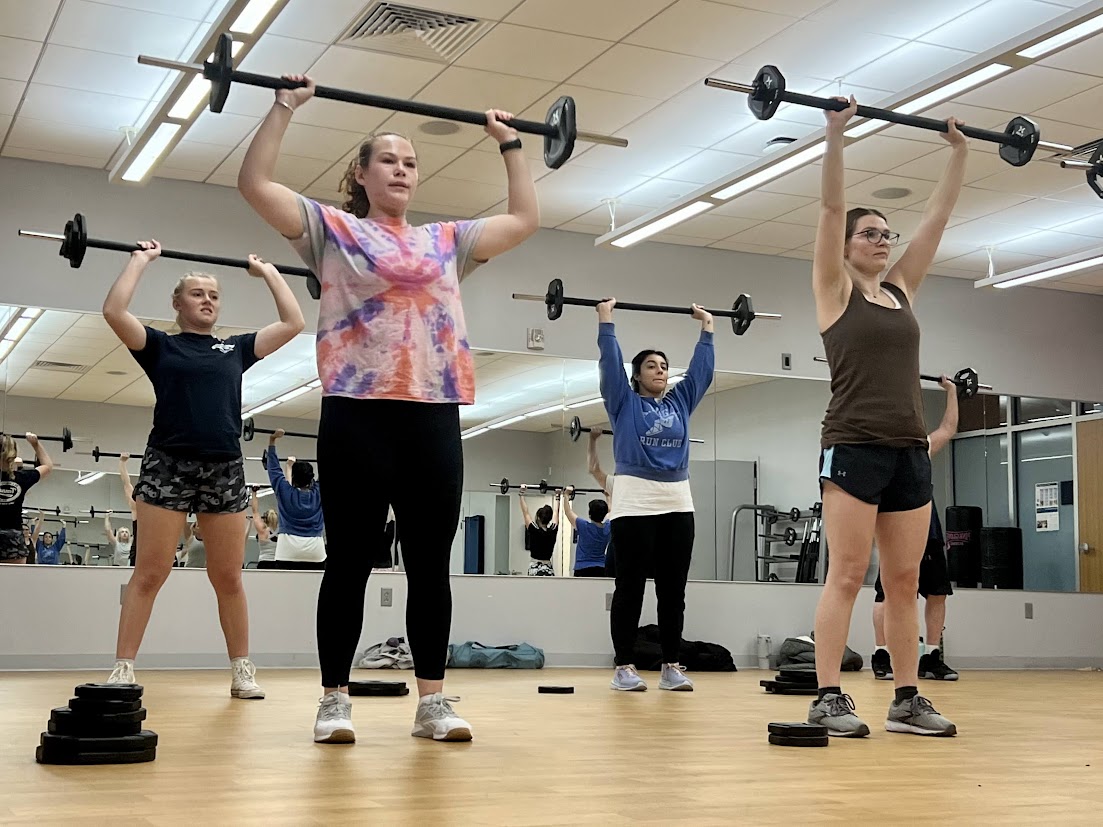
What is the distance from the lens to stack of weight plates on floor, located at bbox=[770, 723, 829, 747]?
9.55 ft

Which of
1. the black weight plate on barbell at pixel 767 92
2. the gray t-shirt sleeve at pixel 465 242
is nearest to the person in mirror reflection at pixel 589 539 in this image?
the black weight plate on barbell at pixel 767 92

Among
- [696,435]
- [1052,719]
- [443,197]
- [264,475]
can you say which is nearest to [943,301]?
[696,435]

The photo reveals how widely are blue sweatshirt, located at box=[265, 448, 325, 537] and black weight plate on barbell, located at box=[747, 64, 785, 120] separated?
4.23 metres

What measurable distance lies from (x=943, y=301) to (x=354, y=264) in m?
7.47

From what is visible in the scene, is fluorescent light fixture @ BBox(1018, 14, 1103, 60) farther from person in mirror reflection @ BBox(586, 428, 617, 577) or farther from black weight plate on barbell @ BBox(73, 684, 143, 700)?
black weight plate on barbell @ BBox(73, 684, 143, 700)

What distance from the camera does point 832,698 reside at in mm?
3189

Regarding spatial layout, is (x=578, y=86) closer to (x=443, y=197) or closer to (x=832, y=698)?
(x=443, y=197)

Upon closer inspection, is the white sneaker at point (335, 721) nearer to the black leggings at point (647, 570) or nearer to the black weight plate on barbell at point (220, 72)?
the black weight plate on barbell at point (220, 72)

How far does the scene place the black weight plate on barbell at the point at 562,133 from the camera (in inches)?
121

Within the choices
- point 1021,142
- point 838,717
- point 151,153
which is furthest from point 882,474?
point 151,153

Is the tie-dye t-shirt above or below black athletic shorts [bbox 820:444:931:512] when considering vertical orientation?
above

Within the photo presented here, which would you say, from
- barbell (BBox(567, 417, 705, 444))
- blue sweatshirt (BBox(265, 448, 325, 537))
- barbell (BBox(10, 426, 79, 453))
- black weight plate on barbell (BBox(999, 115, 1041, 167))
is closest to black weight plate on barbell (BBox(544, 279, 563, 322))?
blue sweatshirt (BBox(265, 448, 325, 537))

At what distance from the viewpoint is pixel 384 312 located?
2.77 meters

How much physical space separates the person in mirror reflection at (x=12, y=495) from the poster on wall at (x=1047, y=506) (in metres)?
6.88
